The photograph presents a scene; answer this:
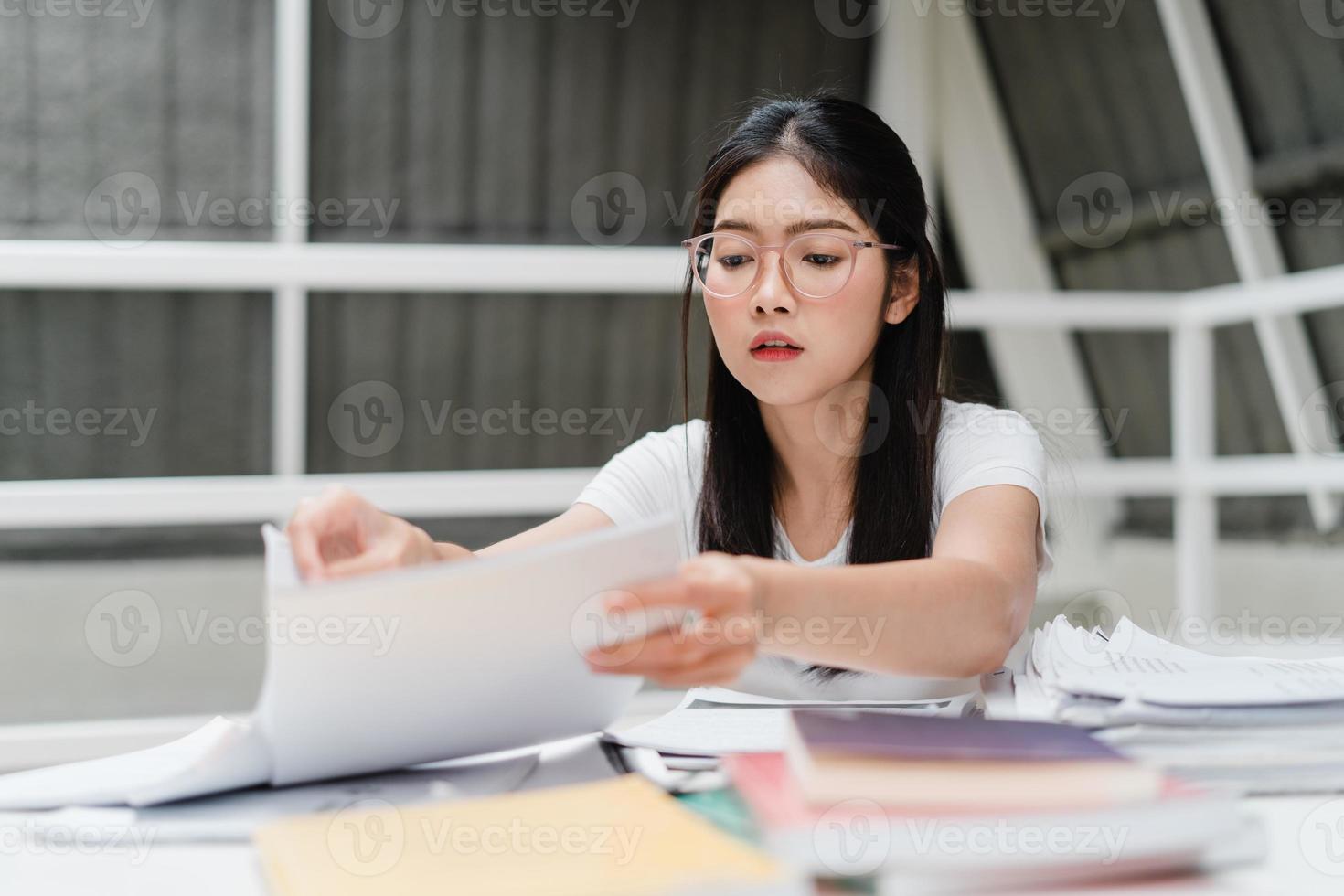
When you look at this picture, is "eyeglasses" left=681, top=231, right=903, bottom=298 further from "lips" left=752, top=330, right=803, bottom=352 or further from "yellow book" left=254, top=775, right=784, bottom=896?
"yellow book" left=254, top=775, right=784, bottom=896

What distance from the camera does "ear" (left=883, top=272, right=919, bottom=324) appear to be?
1.27 metres

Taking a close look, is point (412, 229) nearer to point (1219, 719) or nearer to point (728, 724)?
point (728, 724)

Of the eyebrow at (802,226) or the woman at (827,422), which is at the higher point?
the eyebrow at (802,226)

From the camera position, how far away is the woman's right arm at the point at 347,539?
29.5 inches

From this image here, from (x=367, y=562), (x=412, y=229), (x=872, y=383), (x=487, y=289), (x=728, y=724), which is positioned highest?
(x=412, y=229)

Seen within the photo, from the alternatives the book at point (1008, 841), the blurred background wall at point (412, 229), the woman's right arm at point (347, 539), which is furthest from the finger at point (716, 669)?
the blurred background wall at point (412, 229)

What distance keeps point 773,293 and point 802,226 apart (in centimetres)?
8

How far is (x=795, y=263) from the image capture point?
116 cm

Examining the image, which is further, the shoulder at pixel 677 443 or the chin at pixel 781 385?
the shoulder at pixel 677 443

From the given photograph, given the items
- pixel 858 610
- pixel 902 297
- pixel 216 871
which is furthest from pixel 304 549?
pixel 902 297

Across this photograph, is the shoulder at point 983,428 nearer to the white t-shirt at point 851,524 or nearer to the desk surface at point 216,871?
the white t-shirt at point 851,524

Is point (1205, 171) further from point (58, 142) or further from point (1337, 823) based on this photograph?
point (58, 142)

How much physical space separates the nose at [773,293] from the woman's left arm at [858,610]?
282mm

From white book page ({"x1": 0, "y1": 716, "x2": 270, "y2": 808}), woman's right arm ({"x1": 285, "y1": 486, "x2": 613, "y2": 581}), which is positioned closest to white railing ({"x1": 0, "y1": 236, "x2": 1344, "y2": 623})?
woman's right arm ({"x1": 285, "y1": 486, "x2": 613, "y2": 581})
